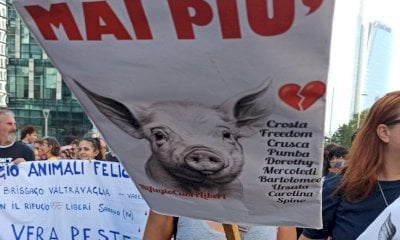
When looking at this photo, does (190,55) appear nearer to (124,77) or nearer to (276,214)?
(124,77)

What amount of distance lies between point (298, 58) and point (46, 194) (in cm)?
372

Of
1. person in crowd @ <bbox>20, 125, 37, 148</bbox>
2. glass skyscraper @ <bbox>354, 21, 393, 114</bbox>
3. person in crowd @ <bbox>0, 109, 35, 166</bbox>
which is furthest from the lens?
glass skyscraper @ <bbox>354, 21, 393, 114</bbox>

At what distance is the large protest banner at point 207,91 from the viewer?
1008 mm

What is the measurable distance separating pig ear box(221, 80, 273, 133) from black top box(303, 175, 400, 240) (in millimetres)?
1047

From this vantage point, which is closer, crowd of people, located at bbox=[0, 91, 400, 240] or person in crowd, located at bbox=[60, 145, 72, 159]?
crowd of people, located at bbox=[0, 91, 400, 240]

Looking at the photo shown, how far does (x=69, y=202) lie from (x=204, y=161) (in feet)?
10.8

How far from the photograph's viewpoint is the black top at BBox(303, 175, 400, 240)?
1.97 metres

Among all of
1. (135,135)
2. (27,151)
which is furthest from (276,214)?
(27,151)

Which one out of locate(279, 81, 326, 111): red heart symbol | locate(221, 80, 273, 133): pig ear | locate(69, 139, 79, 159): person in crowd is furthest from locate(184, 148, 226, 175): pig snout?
locate(69, 139, 79, 159): person in crowd

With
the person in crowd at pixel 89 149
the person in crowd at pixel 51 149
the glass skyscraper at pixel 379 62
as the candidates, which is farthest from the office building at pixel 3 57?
the person in crowd at pixel 89 149

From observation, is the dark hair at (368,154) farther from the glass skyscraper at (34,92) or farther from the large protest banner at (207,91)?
the glass skyscraper at (34,92)

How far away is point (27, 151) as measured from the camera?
541 cm

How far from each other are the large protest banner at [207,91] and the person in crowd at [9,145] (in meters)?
4.25

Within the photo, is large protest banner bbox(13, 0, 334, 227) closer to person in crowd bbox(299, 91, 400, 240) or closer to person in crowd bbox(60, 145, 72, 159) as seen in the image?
person in crowd bbox(299, 91, 400, 240)
